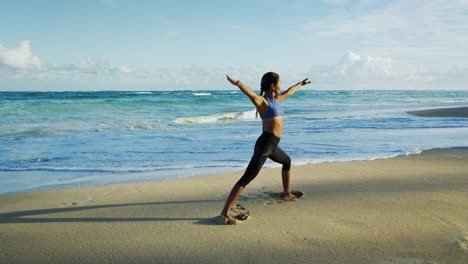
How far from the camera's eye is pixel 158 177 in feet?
22.8

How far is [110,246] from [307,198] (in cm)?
263

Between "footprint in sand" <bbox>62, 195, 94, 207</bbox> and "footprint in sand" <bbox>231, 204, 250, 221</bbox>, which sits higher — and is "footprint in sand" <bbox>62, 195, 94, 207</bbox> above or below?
below

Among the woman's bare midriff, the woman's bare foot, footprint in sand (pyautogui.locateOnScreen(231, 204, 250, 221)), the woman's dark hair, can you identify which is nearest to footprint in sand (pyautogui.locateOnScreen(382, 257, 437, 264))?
footprint in sand (pyautogui.locateOnScreen(231, 204, 250, 221))

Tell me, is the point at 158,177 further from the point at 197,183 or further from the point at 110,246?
the point at 110,246

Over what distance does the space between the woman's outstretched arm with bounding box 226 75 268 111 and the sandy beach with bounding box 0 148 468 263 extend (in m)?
A: 1.29

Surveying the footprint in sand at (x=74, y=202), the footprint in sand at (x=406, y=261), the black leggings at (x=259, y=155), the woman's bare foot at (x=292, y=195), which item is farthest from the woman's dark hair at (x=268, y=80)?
the footprint in sand at (x=74, y=202)

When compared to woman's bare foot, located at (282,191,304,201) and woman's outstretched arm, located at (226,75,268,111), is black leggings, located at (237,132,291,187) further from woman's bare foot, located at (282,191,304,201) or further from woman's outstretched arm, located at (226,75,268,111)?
woman's bare foot, located at (282,191,304,201)

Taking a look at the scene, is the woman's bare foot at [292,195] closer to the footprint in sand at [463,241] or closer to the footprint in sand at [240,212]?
the footprint in sand at [240,212]

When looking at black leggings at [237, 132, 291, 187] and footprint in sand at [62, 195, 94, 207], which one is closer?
black leggings at [237, 132, 291, 187]

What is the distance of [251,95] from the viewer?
160 inches

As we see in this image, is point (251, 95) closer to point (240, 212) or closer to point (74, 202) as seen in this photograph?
point (240, 212)

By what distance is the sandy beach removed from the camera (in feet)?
11.8

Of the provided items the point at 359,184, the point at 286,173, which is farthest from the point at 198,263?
the point at 359,184

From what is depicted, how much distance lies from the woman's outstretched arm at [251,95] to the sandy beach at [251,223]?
129cm
